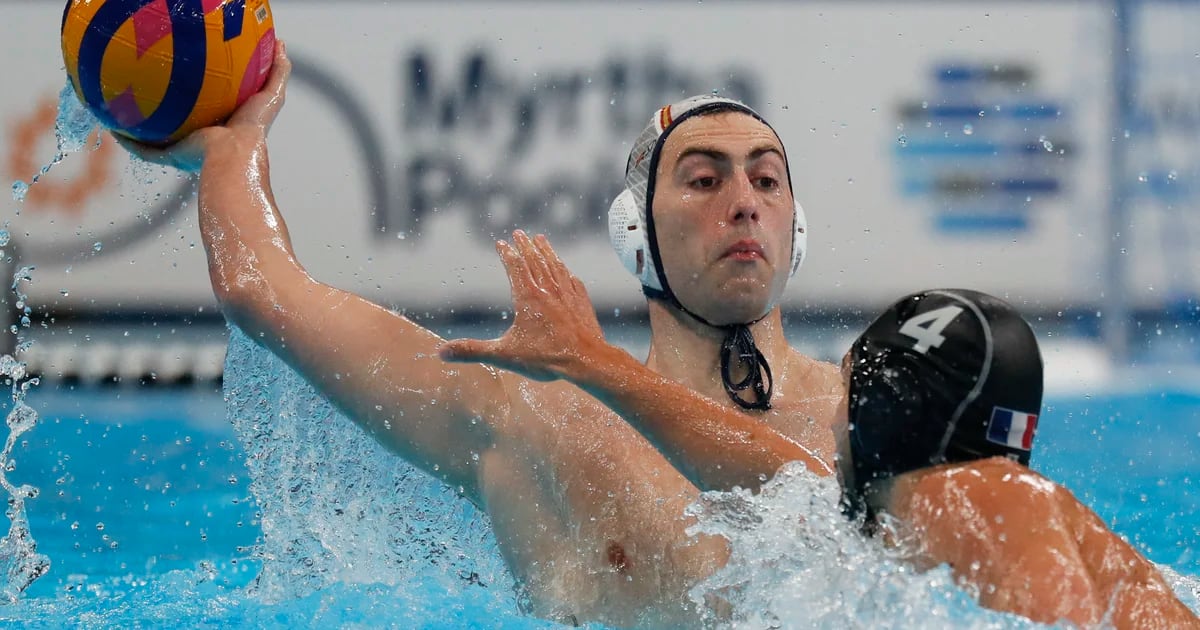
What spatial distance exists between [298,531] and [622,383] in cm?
126

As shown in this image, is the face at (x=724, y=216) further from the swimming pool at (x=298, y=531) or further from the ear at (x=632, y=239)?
the swimming pool at (x=298, y=531)

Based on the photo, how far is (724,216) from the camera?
2559mm

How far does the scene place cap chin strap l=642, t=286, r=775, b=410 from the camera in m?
2.62

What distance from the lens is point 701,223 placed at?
2.58 meters

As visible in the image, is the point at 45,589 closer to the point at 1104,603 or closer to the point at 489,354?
the point at 489,354

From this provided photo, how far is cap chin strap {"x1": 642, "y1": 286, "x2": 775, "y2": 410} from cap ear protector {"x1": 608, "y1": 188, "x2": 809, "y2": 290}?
0.11m

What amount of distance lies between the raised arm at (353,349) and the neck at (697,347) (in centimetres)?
35

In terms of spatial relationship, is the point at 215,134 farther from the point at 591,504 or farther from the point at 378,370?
the point at 591,504

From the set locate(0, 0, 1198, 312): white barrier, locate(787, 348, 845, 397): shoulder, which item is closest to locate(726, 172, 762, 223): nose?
locate(787, 348, 845, 397): shoulder

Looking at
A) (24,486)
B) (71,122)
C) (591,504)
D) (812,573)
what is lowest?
(24,486)

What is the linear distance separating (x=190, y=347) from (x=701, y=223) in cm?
499

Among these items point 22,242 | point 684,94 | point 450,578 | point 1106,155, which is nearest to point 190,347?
point 22,242

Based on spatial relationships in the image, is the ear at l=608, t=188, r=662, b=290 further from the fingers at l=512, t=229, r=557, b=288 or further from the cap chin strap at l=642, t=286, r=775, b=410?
the fingers at l=512, t=229, r=557, b=288

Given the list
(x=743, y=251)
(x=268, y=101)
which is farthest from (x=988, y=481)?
(x=268, y=101)
